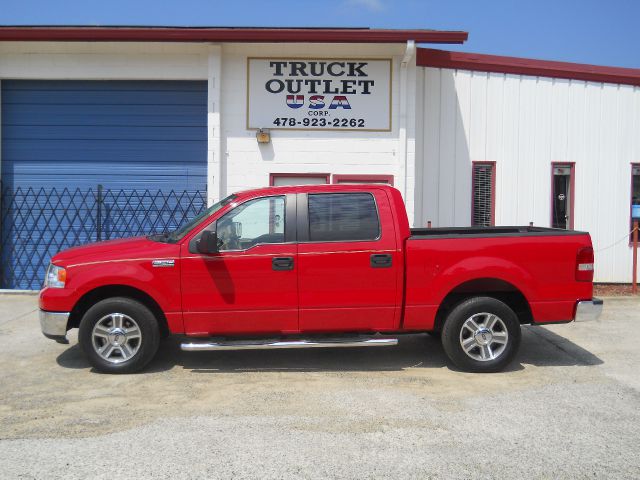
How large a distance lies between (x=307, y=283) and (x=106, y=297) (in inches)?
81.7

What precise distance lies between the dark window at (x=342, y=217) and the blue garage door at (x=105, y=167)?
17.2 feet

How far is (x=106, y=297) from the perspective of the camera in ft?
19.7

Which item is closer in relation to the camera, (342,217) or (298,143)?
(342,217)

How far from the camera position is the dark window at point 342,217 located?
596 cm

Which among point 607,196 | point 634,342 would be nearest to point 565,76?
point 607,196

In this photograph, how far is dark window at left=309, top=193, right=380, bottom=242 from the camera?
5.96m

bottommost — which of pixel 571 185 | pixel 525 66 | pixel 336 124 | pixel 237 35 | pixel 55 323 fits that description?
pixel 55 323

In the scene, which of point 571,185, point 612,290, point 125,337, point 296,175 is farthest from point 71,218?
point 612,290

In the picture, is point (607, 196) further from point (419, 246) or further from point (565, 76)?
point (419, 246)

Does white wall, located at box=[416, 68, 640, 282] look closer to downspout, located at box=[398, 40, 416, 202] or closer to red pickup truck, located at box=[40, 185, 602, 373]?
downspout, located at box=[398, 40, 416, 202]

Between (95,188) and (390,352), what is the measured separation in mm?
6797

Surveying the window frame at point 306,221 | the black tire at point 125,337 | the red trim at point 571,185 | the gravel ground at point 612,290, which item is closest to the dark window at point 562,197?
the red trim at point 571,185

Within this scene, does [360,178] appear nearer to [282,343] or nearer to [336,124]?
[336,124]

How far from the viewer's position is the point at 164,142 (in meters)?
10.9
